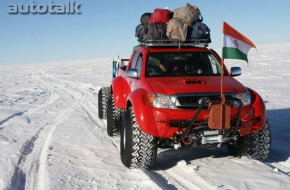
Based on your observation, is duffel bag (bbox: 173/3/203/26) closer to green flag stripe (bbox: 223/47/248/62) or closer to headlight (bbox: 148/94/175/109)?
green flag stripe (bbox: 223/47/248/62)

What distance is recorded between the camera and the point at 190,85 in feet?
17.3

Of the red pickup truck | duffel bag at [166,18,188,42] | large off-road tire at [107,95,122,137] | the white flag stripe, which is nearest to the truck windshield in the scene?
the red pickup truck

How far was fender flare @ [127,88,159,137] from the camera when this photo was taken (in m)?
4.98

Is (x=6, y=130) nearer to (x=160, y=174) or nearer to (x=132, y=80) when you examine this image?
(x=132, y=80)

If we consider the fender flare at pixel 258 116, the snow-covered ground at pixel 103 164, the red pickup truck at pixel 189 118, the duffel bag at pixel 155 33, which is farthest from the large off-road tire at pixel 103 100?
the fender flare at pixel 258 116

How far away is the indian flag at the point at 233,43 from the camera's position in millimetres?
5398

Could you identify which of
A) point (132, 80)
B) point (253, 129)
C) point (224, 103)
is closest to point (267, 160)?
point (253, 129)

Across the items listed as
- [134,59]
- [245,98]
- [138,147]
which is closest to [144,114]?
[138,147]

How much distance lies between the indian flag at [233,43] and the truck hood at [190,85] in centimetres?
40

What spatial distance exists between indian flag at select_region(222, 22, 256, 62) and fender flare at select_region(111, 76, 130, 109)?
6.68 feet

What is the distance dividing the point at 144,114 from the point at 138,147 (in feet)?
1.44

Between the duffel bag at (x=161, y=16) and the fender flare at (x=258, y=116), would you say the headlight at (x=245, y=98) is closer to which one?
the fender flare at (x=258, y=116)

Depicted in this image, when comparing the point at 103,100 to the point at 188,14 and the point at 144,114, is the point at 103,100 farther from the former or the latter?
the point at 144,114

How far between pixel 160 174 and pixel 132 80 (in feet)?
6.20
